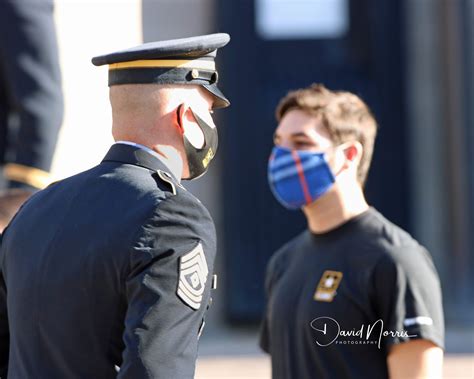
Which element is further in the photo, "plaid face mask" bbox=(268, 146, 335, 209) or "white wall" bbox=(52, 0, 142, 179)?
"white wall" bbox=(52, 0, 142, 179)

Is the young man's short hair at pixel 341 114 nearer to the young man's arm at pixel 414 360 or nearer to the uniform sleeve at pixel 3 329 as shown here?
the young man's arm at pixel 414 360

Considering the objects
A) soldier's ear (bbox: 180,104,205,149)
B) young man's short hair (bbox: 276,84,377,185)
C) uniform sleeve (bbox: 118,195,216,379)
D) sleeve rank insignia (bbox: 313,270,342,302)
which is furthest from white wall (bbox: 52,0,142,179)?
uniform sleeve (bbox: 118,195,216,379)

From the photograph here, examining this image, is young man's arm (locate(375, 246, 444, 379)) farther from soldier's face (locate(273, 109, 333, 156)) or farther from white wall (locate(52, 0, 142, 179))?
white wall (locate(52, 0, 142, 179))

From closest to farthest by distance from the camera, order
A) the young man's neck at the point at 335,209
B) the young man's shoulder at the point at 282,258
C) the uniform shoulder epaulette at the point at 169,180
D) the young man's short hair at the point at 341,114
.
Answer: the uniform shoulder epaulette at the point at 169,180 < the young man's neck at the point at 335,209 < the young man's shoulder at the point at 282,258 < the young man's short hair at the point at 341,114

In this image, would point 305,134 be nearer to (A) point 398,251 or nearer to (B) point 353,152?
(B) point 353,152

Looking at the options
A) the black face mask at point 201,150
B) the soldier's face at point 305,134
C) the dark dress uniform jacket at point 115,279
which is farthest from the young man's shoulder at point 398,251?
the dark dress uniform jacket at point 115,279

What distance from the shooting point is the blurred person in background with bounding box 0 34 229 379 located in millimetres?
2350

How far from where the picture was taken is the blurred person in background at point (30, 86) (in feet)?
11.1

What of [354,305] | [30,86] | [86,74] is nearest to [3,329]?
[30,86]

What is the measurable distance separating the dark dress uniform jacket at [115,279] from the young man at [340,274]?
1.03 metres

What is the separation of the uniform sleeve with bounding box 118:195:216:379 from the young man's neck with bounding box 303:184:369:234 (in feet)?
4.54

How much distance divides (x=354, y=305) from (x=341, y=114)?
2.90 ft

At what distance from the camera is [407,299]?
3328 millimetres

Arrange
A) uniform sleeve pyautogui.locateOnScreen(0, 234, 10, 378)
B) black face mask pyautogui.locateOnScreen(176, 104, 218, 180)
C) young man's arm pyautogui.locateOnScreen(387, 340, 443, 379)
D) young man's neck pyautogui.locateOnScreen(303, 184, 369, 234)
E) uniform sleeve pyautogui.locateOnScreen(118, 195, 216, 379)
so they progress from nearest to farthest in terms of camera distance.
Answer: uniform sleeve pyautogui.locateOnScreen(118, 195, 216, 379) → black face mask pyautogui.locateOnScreen(176, 104, 218, 180) → uniform sleeve pyautogui.locateOnScreen(0, 234, 10, 378) → young man's arm pyautogui.locateOnScreen(387, 340, 443, 379) → young man's neck pyautogui.locateOnScreen(303, 184, 369, 234)
